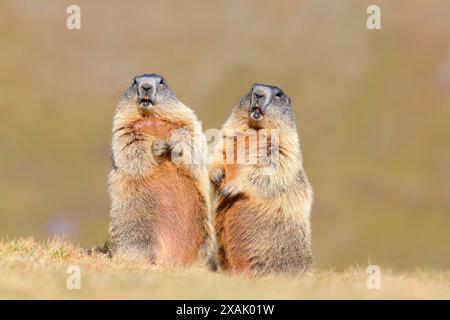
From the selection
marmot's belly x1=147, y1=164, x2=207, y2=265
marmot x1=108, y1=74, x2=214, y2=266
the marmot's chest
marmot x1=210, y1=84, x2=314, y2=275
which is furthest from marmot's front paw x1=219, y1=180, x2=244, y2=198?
the marmot's chest

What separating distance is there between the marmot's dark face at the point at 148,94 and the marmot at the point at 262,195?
111cm

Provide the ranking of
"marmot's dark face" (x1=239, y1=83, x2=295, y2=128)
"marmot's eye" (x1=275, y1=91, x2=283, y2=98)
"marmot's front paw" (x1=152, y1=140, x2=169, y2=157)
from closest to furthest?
"marmot's front paw" (x1=152, y1=140, x2=169, y2=157)
"marmot's dark face" (x1=239, y1=83, x2=295, y2=128)
"marmot's eye" (x1=275, y1=91, x2=283, y2=98)

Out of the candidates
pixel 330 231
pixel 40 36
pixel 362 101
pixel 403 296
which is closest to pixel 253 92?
pixel 403 296

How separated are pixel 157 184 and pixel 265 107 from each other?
2096 millimetres

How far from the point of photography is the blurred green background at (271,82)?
90.6 metres

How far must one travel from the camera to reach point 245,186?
1338cm

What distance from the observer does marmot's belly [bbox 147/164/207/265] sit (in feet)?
42.9

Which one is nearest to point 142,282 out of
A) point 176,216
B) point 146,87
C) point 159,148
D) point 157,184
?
point 176,216

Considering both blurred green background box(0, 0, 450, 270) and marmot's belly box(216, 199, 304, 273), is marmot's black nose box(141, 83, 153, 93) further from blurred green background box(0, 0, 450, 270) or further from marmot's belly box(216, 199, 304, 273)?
blurred green background box(0, 0, 450, 270)

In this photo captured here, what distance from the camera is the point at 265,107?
45.0 ft

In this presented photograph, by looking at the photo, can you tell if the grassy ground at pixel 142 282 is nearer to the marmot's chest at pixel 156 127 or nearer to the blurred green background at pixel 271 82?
the marmot's chest at pixel 156 127

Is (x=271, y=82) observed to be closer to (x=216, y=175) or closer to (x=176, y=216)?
(x=216, y=175)

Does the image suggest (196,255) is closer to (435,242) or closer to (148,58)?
(435,242)

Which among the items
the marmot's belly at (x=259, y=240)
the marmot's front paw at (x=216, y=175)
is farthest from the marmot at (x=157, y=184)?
the marmot's belly at (x=259, y=240)
